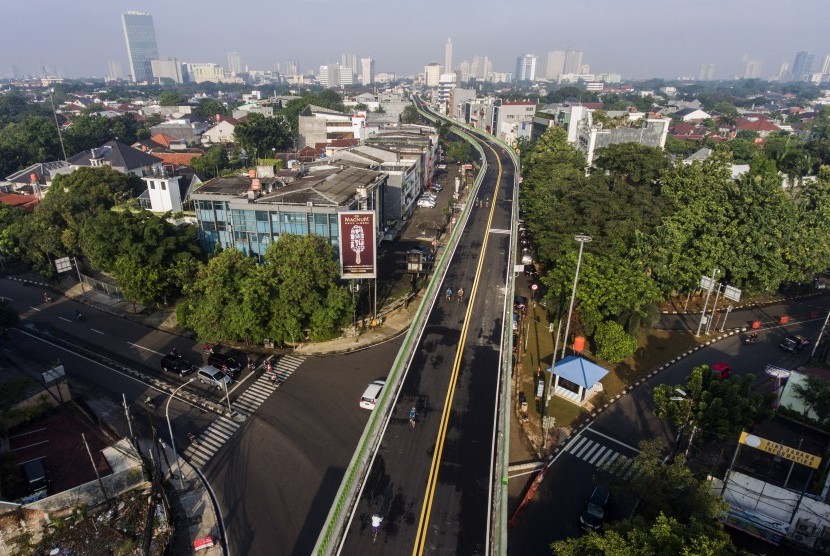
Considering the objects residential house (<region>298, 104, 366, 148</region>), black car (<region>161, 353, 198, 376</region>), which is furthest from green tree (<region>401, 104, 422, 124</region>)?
black car (<region>161, 353, 198, 376</region>)

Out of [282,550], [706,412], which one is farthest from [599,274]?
[282,550]

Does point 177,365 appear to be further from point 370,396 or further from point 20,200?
point 20,200

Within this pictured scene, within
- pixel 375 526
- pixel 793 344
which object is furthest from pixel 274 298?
pixel 793 344

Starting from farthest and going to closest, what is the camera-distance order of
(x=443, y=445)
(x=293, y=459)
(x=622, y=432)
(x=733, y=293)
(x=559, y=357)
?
(x=733, y=293) < (x=559, y=357) < (x=622, y=432) < (x=293, y=459) < (x=443, y=445)


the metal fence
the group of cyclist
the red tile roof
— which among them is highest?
the group of cyclist

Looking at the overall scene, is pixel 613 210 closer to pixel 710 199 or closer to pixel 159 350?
pixel 710 199

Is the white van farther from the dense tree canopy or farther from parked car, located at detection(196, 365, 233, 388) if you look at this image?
parked car, located at detection(196, 365, 233, 388)
